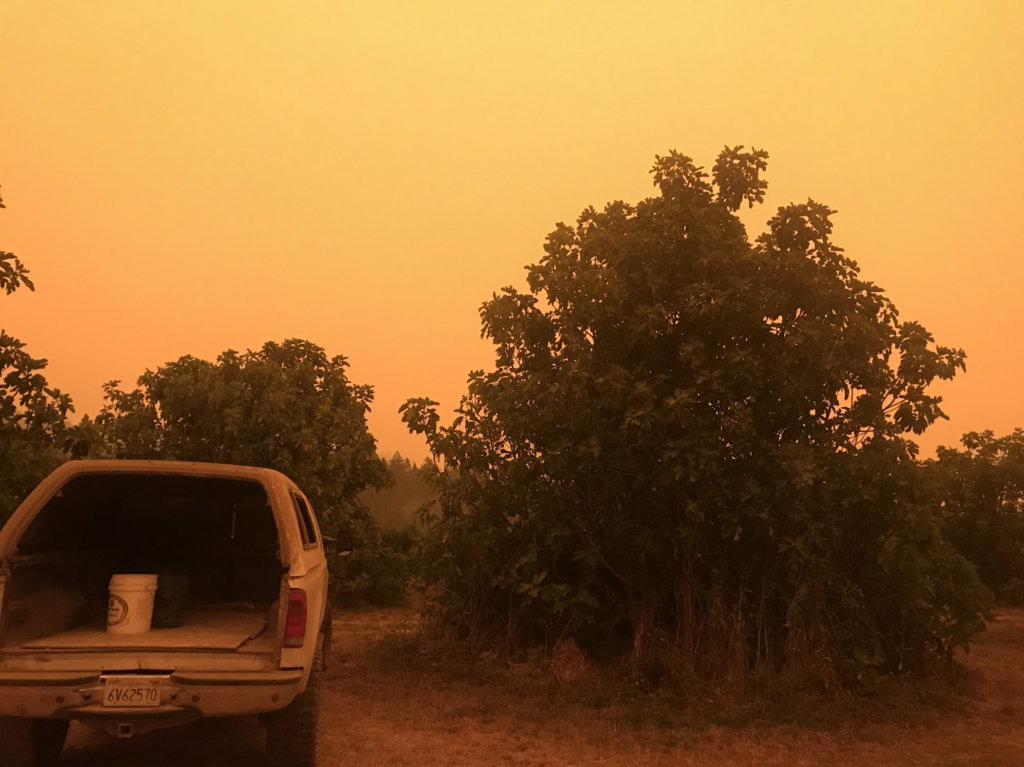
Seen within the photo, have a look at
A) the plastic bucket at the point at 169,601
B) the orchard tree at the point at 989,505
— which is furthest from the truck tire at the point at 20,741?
the orchard tree at the point at 989,505

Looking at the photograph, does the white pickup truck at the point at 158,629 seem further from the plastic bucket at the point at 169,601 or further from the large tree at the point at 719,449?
the large tree at the point at 719,449

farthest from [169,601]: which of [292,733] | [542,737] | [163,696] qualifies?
[542,737]

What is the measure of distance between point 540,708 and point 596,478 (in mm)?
2582

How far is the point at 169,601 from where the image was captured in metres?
6.34

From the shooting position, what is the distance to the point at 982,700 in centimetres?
927

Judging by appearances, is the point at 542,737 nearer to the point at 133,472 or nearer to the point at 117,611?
the point at 117,611

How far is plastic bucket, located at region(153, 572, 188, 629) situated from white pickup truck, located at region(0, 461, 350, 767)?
0.32ft

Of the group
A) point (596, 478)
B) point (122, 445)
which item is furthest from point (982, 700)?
point (122, 445)

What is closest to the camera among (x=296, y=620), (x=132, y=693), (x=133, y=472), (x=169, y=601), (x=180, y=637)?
(x=132, y=693)

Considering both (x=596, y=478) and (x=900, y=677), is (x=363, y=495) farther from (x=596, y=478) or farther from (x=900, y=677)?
(x=900, y=677)

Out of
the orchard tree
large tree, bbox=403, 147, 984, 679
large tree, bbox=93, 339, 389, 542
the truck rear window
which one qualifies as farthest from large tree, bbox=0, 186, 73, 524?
the orchard tree

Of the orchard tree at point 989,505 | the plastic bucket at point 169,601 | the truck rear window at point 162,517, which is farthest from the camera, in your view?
the orchard tree at point 989,505

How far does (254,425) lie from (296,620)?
1238 centimetres

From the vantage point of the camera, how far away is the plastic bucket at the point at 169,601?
6.21 meters
